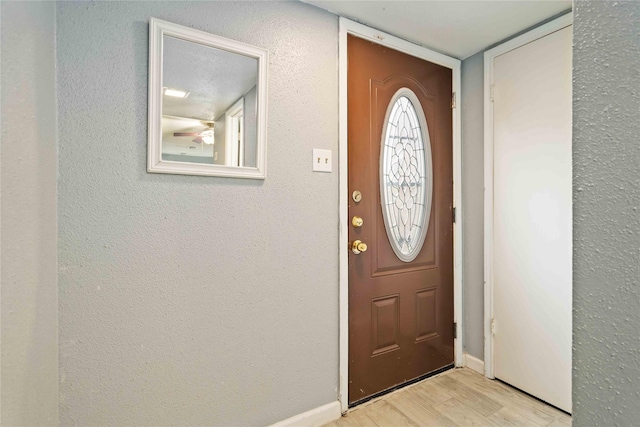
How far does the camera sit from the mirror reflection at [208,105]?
4.04 feet

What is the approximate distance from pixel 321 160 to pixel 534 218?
1.30 metres

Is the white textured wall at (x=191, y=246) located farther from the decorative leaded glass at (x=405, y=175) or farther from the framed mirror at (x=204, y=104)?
the decorative leaded glass at (x=405, y=175)

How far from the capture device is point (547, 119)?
1.71m

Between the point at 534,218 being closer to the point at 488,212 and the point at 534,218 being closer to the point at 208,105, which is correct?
the point at 488,212

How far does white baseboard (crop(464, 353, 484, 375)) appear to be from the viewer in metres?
2.02

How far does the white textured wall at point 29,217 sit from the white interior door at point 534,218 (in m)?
2.22

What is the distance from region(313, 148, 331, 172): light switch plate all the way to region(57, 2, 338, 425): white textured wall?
0.13 ft

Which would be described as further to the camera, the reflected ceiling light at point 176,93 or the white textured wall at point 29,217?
the reflected ceiling light at point 176,93

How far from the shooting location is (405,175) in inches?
75.9

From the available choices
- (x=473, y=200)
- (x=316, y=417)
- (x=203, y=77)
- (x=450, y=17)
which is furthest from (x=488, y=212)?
(x=203, y=77)

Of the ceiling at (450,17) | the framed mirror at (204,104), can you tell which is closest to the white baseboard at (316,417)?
the framed mirror at (204,104)

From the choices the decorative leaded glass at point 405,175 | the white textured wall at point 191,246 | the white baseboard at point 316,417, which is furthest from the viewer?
the decorative leaded glass at point 405,175

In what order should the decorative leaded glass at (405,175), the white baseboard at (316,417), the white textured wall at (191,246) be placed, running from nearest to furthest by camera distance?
the white textured wall at (191,246) < the white baseboard at (316,417) < the decorative leaded glass at (405,175)

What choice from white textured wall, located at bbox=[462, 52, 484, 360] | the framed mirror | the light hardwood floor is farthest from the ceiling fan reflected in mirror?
white textured wall, located at bbox=[462, 52, 484, 360]
